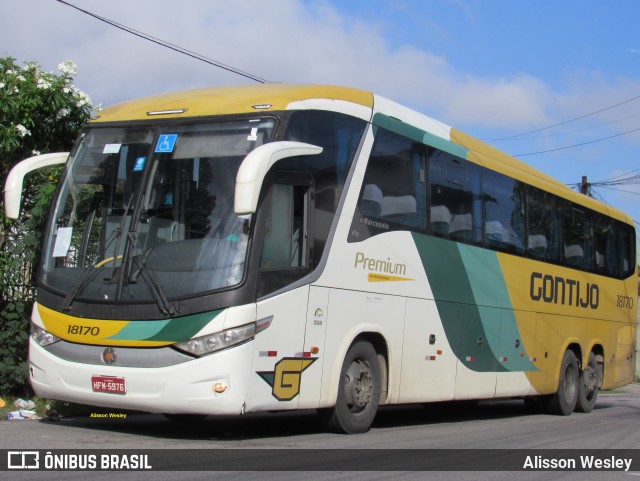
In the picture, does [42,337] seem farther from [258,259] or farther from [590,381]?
[590,381]

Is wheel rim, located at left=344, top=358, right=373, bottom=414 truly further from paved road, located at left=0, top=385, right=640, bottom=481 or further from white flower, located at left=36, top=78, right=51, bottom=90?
white flower, located at left=36, top=78, right=51, bottom=90

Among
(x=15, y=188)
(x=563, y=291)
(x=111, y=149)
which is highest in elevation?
(x=111, y=149)

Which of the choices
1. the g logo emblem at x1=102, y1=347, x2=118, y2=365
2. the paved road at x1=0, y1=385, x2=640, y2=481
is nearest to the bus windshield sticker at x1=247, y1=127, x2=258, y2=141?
the g logo emblem at x1=102, y1=347, x2=118, y2=365

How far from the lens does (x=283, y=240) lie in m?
8.78

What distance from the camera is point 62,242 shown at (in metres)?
9.20

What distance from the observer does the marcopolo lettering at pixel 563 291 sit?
1459cm

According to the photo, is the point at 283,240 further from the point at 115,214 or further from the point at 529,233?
the point at 529,233

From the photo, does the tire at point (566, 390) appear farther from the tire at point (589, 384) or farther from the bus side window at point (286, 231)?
the bus side window at point (286, 231)

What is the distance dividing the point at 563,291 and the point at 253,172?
375 inches

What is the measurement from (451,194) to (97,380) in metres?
5.73

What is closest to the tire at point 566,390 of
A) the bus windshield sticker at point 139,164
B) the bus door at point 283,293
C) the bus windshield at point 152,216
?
the bus door at point 283,293

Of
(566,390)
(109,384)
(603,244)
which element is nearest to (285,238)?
(109,384)

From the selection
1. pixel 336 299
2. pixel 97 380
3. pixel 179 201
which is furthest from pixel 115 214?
pixel 336 299

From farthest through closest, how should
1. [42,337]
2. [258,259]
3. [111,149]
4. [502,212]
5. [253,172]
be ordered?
[502,212]
[111,149]
[42,337]
[258,259]
[253,172]
